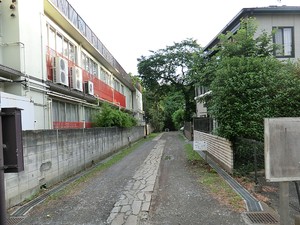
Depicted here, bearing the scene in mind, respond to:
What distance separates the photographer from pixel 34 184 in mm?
7715

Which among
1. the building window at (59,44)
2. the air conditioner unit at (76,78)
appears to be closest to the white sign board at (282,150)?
the building window at (59,44)

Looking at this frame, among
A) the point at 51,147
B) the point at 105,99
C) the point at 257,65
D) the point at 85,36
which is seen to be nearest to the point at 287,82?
the point at 257,65

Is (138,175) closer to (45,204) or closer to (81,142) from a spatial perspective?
(81,142)

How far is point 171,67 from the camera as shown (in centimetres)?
3738

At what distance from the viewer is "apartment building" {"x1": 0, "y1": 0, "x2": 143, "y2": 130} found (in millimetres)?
9758

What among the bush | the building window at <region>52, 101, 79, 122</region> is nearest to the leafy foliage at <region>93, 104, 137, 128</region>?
the building window at <region>52, 101, 79, 122</region>

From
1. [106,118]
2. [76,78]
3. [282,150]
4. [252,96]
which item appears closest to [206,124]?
[106,118]

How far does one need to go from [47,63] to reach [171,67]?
86.5ft

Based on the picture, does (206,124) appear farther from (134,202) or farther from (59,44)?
(134,202)

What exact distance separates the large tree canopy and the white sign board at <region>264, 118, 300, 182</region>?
31.8m

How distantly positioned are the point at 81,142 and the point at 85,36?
7.17 metres

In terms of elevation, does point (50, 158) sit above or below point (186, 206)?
above

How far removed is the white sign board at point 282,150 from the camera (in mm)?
4570

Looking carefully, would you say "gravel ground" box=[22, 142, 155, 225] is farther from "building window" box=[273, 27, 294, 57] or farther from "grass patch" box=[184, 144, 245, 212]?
"building window" box=[273, 27, 294, 57]
